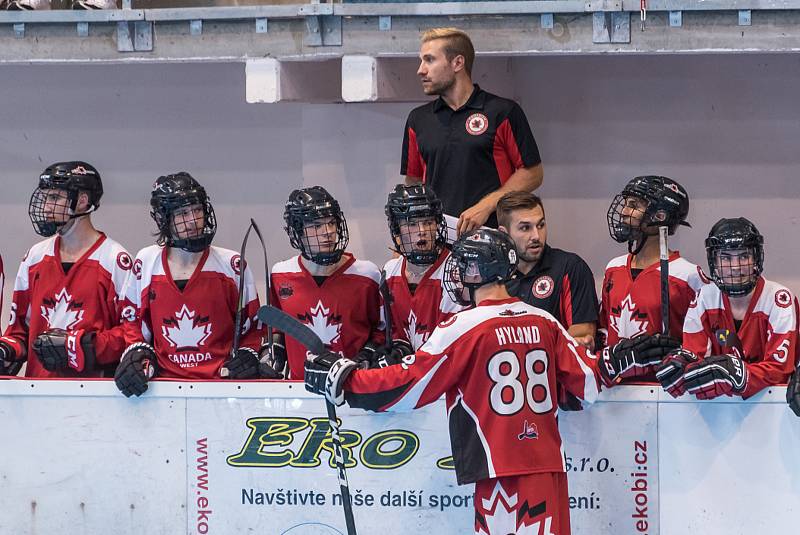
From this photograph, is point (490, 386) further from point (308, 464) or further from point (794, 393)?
point (794, 393)

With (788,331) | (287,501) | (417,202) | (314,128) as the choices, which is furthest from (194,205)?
(788,331)

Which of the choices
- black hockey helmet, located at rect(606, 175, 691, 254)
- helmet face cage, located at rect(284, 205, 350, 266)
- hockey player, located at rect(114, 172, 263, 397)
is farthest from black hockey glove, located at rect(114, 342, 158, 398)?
black hockey helmet, located at rect(606, 175, 691, 254)

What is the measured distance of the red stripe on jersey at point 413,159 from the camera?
594 centimetres

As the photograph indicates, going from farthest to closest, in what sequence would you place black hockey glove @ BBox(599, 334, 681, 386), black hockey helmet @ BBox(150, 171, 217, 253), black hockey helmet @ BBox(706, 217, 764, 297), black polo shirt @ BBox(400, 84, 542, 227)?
1. black polo shirt @ BBox(400, 84, 542, 227)
2. black hockey helmet @ BBox(150, 171, 217, 253)
3. black hockey helmet @ BBox(706, 217, 764, 297)
4. black hockey glove @ BBox(599, 334, 681, 386)

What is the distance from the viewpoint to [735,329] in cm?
509

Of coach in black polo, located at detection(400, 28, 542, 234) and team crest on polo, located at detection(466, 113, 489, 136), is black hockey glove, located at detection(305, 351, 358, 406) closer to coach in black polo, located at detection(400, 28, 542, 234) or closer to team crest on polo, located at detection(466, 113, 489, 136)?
coach in black polo, located at detection(400, 28, 542, 234)

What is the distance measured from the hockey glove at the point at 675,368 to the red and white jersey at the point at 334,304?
123 cm

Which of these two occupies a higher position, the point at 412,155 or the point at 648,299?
the point at 412,155

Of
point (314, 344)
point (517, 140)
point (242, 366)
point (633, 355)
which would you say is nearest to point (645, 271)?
point (633, 355)

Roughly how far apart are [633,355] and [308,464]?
1300 millimetres

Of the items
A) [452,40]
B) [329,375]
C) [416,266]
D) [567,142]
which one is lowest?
[329,375]

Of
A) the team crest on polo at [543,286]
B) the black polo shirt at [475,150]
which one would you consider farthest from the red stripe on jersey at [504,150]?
the team crest on polo at [543,286]

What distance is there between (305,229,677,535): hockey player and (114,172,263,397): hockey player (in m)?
1.10

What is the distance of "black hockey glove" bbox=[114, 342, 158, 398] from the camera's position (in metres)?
5.14
